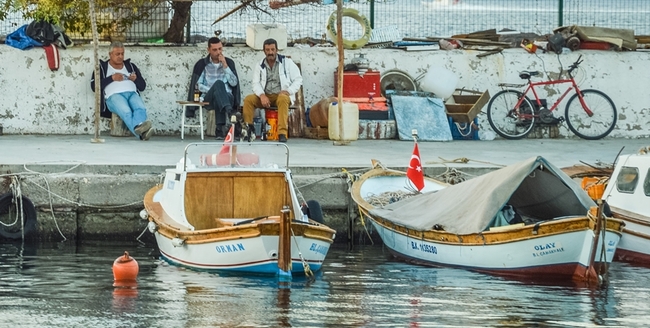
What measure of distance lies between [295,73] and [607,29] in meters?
6.11

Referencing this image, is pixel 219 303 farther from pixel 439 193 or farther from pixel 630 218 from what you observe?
pixel 630 218

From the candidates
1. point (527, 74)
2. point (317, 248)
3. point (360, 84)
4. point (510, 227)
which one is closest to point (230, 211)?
point (317, 248)

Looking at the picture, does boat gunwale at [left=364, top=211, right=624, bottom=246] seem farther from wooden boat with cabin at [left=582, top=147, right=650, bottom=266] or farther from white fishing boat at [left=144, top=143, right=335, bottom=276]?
wooden boat with cabin at [left=582, top=147, right=650, bottom=266]

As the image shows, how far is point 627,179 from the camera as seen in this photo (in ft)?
61.1

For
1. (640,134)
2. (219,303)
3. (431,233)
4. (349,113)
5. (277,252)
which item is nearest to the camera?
(219,303)

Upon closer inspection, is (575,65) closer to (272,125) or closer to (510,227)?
(272,125)

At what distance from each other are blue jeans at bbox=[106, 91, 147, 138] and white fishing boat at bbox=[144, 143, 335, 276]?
5.40 metres

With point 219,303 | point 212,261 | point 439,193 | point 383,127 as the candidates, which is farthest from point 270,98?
point 219,303

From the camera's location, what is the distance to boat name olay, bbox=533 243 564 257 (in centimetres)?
1633

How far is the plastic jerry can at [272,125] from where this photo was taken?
23.4 metres

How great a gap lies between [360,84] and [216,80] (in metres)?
2.51

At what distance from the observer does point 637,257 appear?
17922mm

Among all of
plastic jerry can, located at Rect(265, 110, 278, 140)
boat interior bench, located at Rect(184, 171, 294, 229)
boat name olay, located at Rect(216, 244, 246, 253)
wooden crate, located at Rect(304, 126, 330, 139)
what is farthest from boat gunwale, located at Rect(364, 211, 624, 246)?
wooden crate, located at Rect(304, 126, 330, 139)

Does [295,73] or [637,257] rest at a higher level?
[295,73]
